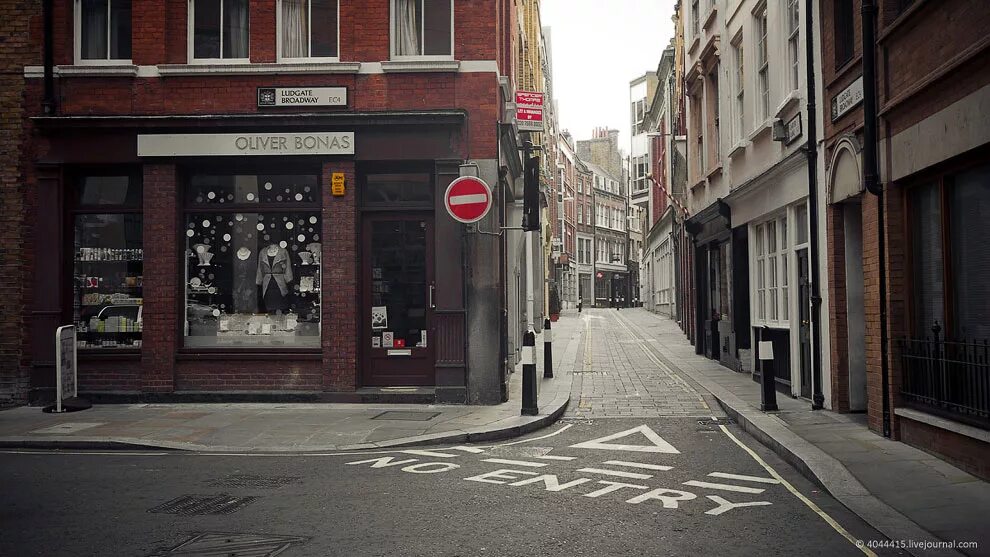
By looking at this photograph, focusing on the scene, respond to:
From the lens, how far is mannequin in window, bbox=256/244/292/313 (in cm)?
1334

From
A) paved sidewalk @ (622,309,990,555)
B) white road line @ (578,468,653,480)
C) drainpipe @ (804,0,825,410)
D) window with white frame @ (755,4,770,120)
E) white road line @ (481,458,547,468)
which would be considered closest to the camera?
paved sidewalk @ (622,309,990,555)

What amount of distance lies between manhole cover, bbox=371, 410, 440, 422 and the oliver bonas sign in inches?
160

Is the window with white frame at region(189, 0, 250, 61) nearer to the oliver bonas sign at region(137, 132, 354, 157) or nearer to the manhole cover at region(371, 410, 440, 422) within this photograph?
the oliver bonas sign at region(137, 132, 354, 157)

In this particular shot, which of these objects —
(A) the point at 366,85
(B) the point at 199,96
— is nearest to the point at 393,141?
(A) the point at 366,85

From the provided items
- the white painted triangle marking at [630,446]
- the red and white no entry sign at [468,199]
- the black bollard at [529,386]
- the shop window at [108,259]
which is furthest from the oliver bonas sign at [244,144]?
the white painted triangle marking at [630,446]

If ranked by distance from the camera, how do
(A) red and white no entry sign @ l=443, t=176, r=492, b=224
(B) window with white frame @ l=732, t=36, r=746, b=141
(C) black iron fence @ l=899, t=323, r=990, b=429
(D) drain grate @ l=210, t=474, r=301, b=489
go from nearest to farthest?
(C) black iron fence @ l=899, t=323, r=990, b=429, (D) drain grate @ l=210, t=474, r=301, b=489, (A) red and white no entry sign @ l=443, t=176, r=492, b=224, (B) window with white frame @ l=732, t=36, r=746, b=141

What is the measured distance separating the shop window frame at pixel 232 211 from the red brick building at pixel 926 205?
7.77 m

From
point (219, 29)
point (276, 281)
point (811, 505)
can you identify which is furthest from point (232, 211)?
point (811, 505)

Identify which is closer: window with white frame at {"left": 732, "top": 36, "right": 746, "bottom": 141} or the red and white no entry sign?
the red and white no entry sign

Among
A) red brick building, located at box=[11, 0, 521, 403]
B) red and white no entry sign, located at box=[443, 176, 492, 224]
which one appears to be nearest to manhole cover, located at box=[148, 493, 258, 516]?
red and white no entry sign, located at box=[443, 176, 492, 224]

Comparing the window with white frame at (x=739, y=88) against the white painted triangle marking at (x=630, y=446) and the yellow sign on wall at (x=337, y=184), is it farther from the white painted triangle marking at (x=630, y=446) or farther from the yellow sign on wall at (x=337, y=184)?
the white painted triangle marking at (x=630, y=446)

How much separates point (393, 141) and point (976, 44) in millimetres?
8166

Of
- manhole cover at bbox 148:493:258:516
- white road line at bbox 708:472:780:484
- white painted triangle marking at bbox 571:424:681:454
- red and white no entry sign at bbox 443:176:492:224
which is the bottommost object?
white road line at bbox 708:472:780:484

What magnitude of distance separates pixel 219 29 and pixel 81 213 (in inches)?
147
